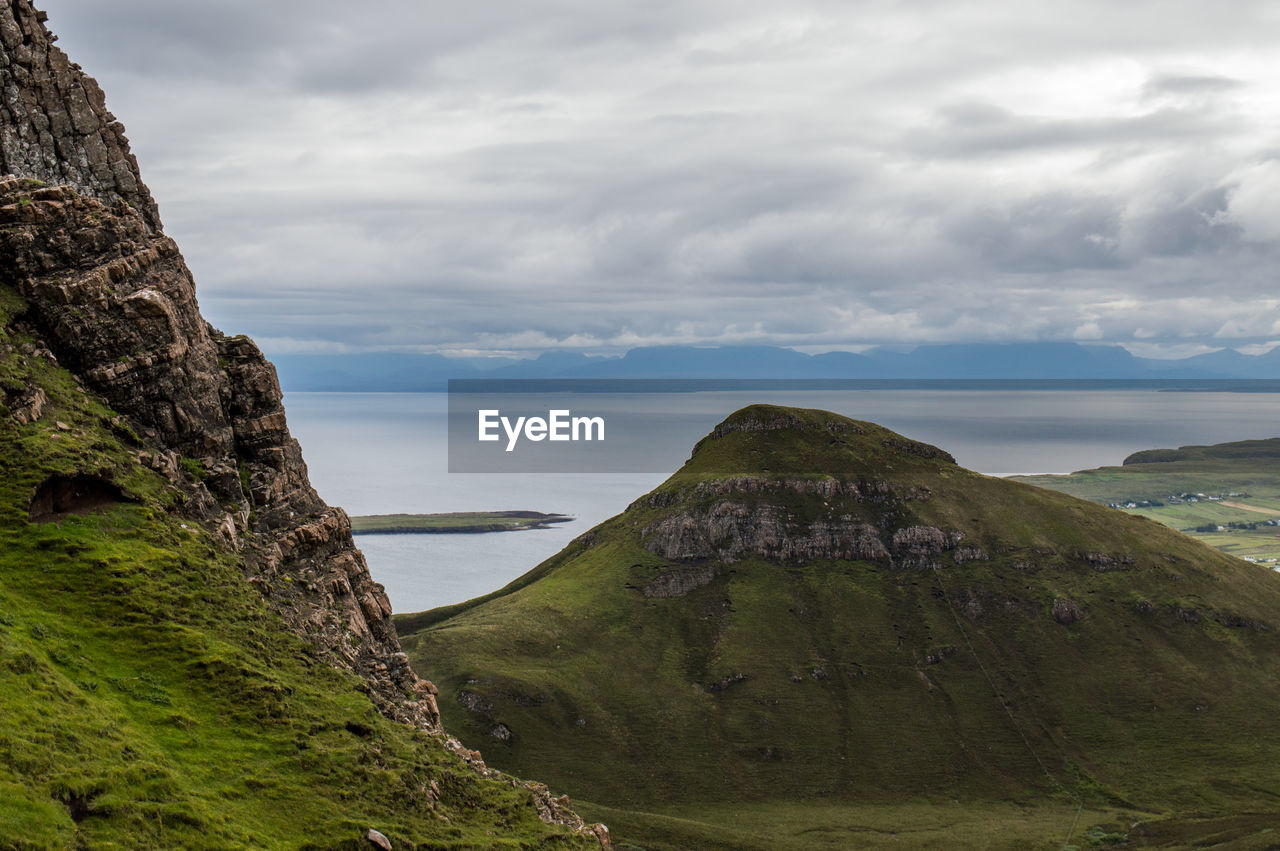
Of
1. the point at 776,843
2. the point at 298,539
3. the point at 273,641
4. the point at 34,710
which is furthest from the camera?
the point at 776,843

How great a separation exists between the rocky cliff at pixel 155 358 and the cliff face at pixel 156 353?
0.09m

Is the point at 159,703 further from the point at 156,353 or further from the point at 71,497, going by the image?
the point at 156,353

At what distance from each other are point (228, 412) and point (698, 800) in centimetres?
15379

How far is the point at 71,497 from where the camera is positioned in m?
54.2

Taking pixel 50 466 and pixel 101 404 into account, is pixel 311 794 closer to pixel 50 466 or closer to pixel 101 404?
pixel 50 466

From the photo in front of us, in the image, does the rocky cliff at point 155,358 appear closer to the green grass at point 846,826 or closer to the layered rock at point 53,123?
the layered rock at point 53,123

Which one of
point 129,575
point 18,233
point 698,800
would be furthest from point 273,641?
point 698,800

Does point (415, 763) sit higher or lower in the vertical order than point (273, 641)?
lower

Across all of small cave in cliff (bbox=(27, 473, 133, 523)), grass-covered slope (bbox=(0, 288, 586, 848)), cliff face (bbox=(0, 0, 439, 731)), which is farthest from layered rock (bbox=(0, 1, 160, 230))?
small cave in cliff (bbox=(27, 473, 133, 523))

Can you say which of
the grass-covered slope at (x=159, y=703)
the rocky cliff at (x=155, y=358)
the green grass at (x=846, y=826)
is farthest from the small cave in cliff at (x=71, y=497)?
the green grass at (x=846, y=826)

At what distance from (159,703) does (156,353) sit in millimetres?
22443

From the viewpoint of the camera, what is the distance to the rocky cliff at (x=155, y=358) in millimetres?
59562

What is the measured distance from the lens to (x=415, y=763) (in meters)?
54.7

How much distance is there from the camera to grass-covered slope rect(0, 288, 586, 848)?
130 feet
